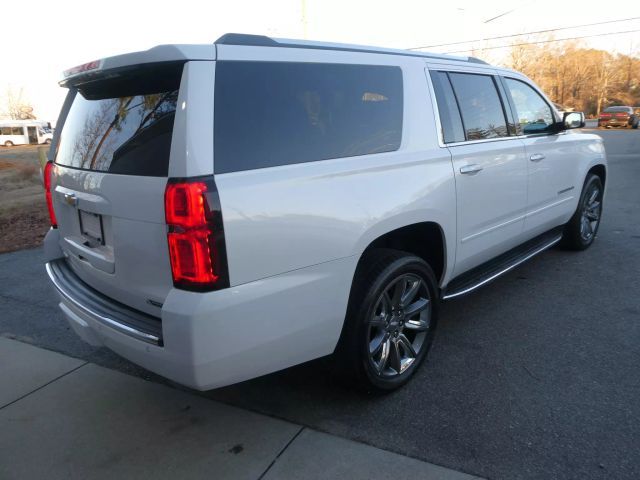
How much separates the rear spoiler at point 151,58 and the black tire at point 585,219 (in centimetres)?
453

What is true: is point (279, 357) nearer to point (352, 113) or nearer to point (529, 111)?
point (352, 113)

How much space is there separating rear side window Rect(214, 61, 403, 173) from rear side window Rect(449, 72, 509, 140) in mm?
714

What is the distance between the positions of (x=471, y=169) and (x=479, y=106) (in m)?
0.69

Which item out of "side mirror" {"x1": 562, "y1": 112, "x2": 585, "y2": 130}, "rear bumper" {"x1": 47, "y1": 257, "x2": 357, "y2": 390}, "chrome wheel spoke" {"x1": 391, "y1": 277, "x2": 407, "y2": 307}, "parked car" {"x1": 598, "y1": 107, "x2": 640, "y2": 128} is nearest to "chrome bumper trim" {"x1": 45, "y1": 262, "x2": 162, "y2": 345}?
"rear bumper" {"x1": 47, "y1": 257, "x2": 357, "y2": 390}

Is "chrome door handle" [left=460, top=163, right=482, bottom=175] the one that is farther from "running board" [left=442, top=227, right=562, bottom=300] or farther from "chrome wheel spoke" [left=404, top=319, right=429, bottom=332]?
"chrome wheel spoke" [left=404, top=319, right=429, bottom=332]

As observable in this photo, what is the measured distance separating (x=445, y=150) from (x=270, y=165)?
142cm

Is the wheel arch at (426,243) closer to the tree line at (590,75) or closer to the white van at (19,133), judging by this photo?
the white van at (19,133)

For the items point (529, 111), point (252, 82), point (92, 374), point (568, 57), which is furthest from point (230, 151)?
point (568, 57)

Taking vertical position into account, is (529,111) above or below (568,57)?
below

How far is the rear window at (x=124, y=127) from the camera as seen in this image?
2.24 meters

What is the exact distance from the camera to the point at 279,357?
2.39 m

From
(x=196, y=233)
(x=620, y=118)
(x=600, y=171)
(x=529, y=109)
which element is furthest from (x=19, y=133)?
(x=196, y=233)

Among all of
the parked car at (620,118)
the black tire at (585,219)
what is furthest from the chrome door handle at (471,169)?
the parked car at (620,118)

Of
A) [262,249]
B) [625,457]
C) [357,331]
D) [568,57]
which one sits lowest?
[625,457]
